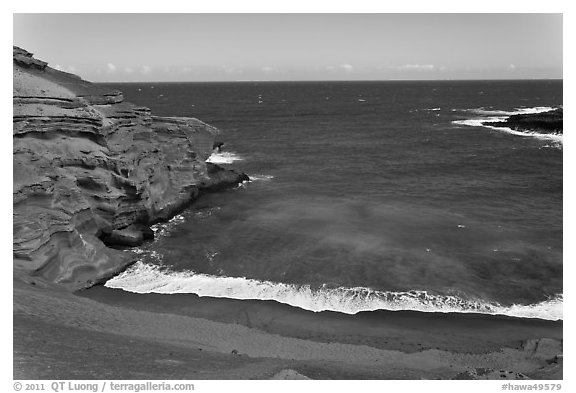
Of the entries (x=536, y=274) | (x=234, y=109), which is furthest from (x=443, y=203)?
(x=234, y=109)

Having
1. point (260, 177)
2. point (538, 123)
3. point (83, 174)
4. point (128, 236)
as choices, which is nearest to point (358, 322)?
point (128, 236)

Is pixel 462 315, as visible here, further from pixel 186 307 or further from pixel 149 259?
pixel 149 259

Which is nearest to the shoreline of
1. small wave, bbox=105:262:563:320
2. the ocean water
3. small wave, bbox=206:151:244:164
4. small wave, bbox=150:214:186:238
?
small wave, bbox=105:262:563:320

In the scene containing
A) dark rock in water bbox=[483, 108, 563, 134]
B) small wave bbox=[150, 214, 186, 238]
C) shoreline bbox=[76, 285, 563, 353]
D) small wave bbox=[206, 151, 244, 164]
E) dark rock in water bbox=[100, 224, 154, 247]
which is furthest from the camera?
dark rock in water bbox=[483, 108, 563, 134]

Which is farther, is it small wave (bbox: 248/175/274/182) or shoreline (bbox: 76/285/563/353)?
small wave (bbox: 248/175/274/182)

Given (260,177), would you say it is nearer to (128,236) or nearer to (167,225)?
(167,225)

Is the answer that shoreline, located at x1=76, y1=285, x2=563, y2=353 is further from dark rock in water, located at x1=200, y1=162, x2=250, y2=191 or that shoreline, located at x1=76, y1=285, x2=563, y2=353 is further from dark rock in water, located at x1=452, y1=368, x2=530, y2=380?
dark rock in water, located at x1=200, y1=162, x2=250, y2=191

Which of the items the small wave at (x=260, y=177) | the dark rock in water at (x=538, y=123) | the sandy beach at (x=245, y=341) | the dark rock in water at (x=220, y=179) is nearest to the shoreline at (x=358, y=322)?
the sandy beach at (x=245, y=341)
